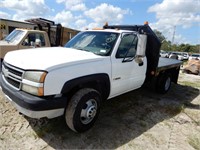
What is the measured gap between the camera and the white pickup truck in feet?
9.04

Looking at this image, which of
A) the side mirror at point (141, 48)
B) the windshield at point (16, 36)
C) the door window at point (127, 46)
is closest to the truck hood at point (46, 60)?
the door window at point (127, 46)

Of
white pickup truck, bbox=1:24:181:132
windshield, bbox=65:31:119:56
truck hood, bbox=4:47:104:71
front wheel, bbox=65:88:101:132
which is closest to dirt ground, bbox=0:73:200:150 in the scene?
front wheel, bbox=65:88:101:132

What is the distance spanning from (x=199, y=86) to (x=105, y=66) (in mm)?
6139

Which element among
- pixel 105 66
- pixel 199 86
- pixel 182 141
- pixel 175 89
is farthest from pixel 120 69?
pixel 199 86

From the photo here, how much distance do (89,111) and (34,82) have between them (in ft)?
3.77

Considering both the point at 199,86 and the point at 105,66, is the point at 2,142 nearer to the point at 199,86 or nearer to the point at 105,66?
the point at 105,66

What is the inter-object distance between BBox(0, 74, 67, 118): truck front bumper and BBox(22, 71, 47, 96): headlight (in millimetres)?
78

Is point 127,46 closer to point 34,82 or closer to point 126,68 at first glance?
point 126,68

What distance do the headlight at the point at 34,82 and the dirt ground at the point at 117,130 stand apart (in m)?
0.93

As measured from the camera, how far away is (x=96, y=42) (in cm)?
409

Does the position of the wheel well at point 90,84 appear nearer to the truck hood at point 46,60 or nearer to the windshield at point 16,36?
the truck hood at point 46,60

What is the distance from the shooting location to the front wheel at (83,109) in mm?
3084

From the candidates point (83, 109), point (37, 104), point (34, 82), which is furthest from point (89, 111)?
point (34, 82)

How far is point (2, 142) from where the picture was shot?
301 centimetres
